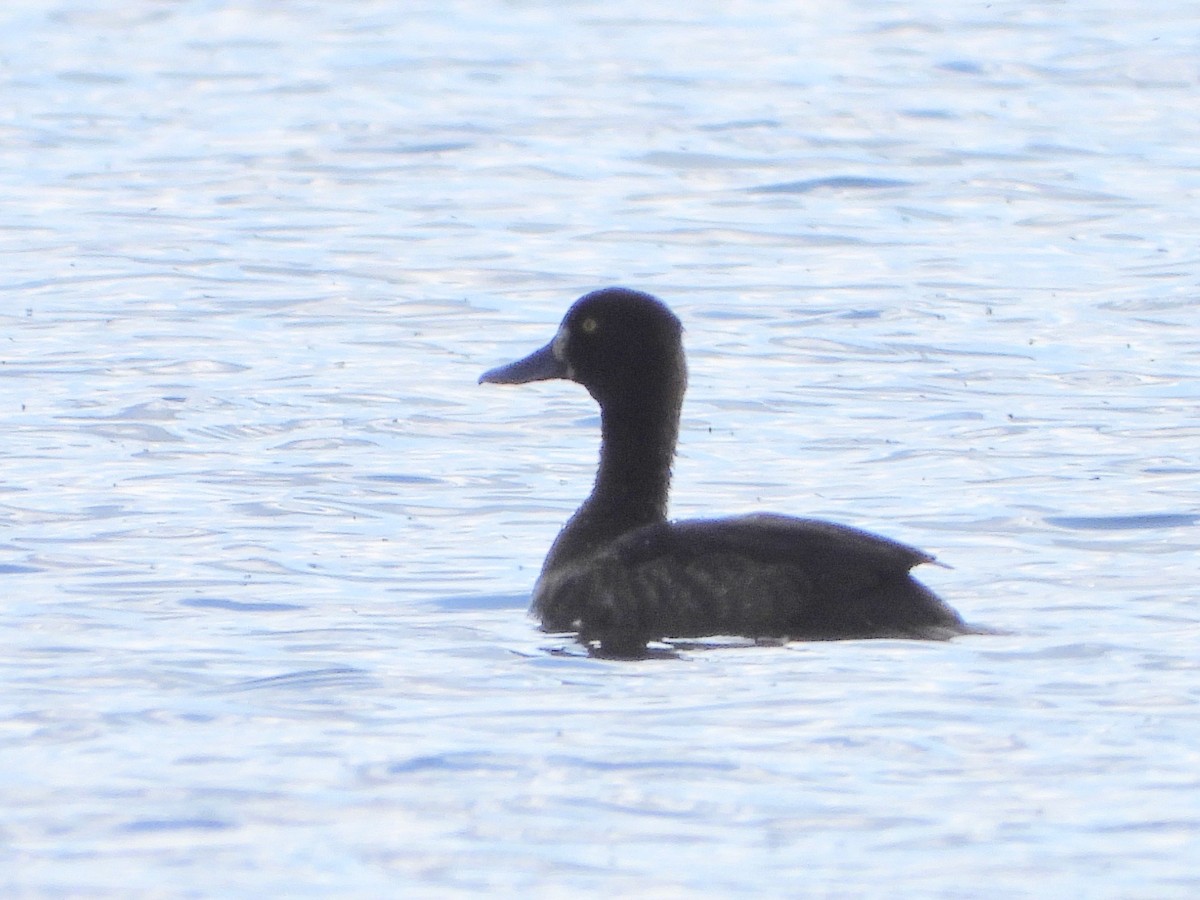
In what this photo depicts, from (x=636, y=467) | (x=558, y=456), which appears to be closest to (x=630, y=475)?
(x=636, y=467)

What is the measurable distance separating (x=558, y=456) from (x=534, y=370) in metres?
2.25

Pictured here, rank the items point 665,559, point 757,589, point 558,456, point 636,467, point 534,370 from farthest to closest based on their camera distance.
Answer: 1. point 558,456
2. point 534,370
3. point 636,467
4. point 665,559
5. point 757,589

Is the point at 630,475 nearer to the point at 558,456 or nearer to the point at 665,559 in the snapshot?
the point at 665,559

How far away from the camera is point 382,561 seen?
10734mm

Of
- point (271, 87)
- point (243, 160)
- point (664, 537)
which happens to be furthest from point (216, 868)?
point (271, 87)

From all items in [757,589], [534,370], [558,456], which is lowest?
[558,456]

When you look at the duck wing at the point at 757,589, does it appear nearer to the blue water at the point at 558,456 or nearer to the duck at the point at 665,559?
the duck at the point at 665,559

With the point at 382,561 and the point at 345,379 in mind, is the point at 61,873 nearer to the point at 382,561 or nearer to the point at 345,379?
the point at 382,561

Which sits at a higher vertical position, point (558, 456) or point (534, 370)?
point (534, 370)

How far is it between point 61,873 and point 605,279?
1166cm

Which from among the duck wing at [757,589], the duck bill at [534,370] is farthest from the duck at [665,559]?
the duck bill at [534,370]

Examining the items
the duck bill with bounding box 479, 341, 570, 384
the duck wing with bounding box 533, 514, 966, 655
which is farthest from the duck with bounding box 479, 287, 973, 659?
the duck bill with bounding box 479, 341, 570, 384

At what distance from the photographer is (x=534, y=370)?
10.8 m

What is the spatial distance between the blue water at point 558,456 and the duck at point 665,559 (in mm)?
176
